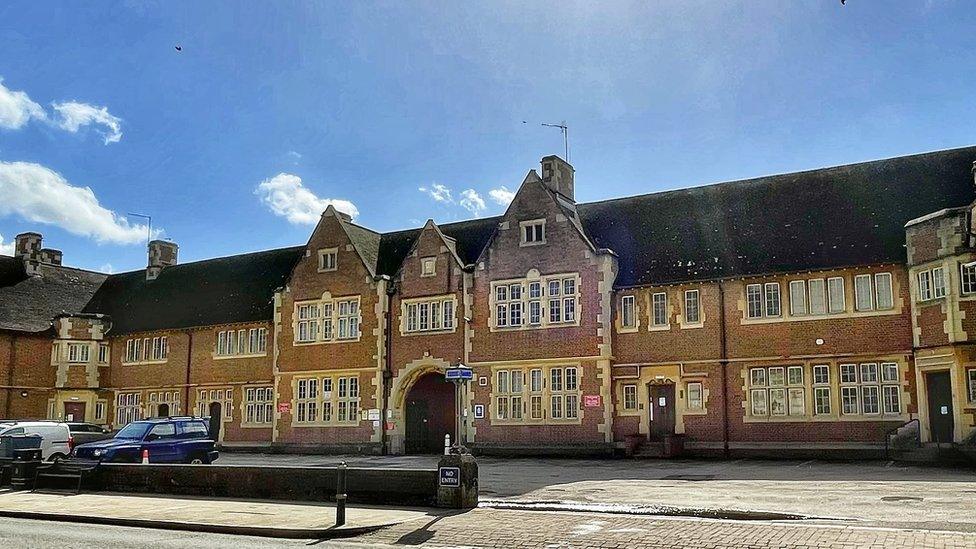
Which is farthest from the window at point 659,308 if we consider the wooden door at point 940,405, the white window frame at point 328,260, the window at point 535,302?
the white window frame at point 328,260

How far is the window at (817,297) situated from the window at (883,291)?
5.49 ft

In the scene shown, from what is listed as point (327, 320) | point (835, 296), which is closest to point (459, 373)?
point (835, 296)

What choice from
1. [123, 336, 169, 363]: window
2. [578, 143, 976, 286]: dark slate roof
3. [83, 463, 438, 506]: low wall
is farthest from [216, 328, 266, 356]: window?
[83, 463, 438, 506]: low wall

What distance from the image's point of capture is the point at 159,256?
5316 cm

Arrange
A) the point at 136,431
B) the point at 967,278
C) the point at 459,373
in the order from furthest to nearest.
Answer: the point at 136,431, the point at 967,278, the point at 459,373

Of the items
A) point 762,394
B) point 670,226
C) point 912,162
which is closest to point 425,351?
point 670,226

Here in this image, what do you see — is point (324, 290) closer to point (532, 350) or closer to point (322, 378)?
point (322, 378)

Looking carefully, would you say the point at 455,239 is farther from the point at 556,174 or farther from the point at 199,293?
the point at 199,293

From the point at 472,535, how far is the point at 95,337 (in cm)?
3952

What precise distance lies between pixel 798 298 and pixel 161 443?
21.7m

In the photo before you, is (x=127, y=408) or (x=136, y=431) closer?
(x=136, y=431)

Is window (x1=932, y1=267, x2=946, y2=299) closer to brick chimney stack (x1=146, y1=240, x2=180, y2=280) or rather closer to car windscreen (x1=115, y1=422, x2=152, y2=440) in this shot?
car windscreen (x1=115, y1=422, x2=152, y2=440)

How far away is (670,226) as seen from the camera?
36.1 metres

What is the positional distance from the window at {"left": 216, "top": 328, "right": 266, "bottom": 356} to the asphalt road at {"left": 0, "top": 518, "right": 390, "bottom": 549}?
26269 millimetres
